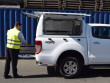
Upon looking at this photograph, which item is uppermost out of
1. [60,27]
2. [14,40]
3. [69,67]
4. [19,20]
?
[19,20]

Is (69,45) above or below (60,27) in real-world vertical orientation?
below

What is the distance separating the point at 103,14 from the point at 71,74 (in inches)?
188

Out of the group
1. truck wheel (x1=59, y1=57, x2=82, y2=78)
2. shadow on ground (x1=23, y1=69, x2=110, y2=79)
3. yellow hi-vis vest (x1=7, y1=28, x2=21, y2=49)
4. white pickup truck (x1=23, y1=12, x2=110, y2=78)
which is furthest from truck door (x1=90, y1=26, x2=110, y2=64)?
yellow hi-vis vest (x1=7, y1=28, x2=21, y2=49)

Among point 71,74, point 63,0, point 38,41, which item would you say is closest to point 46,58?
point 38,41

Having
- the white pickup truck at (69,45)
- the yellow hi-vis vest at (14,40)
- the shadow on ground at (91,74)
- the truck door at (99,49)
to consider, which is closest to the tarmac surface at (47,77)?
the shadow on ground at (91,74)

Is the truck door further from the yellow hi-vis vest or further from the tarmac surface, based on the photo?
the yellow hi-vis vest

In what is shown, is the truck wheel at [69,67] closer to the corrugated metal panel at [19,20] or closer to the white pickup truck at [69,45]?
the white pickup truck at [69,45]

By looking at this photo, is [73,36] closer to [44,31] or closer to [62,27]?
[62,27]

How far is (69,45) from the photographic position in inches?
238

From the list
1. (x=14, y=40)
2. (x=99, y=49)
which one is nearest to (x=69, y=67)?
(x=99, y=49)

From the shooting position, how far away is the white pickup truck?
598 centimetres

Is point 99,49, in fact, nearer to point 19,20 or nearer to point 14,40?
point 14,40

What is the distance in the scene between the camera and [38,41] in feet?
19.5

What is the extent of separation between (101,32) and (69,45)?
3.98ft
